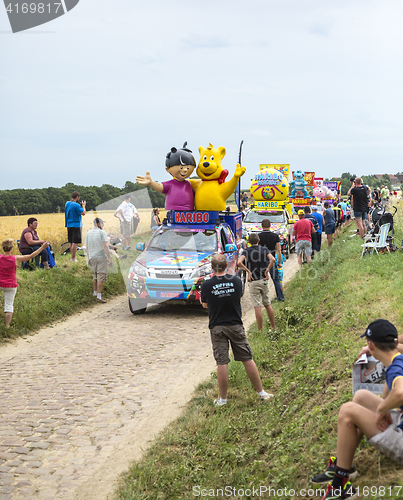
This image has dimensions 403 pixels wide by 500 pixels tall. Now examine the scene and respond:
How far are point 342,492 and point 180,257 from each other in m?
7.92

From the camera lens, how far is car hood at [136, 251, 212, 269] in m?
10.9

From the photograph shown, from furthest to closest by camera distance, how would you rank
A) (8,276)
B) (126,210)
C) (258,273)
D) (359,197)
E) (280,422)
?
(126,210) < (359,197) < (8,276) < (258,273) < (280,422)

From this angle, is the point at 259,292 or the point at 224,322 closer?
the point at 224,322

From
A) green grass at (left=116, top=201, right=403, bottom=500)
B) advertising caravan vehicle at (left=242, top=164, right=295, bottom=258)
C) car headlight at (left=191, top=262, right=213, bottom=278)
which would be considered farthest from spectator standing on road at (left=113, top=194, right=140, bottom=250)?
green grass at (left=116, top=201, right=403, bottom=500)

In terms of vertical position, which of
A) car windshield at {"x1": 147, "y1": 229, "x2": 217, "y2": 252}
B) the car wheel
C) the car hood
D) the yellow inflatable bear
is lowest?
the car wheel

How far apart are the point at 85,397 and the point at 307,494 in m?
3.80

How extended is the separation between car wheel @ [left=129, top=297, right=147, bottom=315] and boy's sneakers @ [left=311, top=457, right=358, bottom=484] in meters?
7.67

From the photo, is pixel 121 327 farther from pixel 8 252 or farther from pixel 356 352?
pixel 356 352

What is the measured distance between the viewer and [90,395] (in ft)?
22.3

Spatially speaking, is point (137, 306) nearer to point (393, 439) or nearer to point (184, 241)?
point (184, 241)

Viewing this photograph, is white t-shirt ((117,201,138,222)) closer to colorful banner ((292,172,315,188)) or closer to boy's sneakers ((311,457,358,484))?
boy's sneakers ((311,457,358,484))

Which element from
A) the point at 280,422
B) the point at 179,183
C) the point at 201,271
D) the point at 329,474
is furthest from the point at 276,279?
the point at 329,474

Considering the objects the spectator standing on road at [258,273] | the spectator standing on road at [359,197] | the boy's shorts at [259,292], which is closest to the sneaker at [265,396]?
the spectator standing on road at [258,273]

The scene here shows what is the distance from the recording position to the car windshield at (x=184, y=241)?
11531 millimetres
